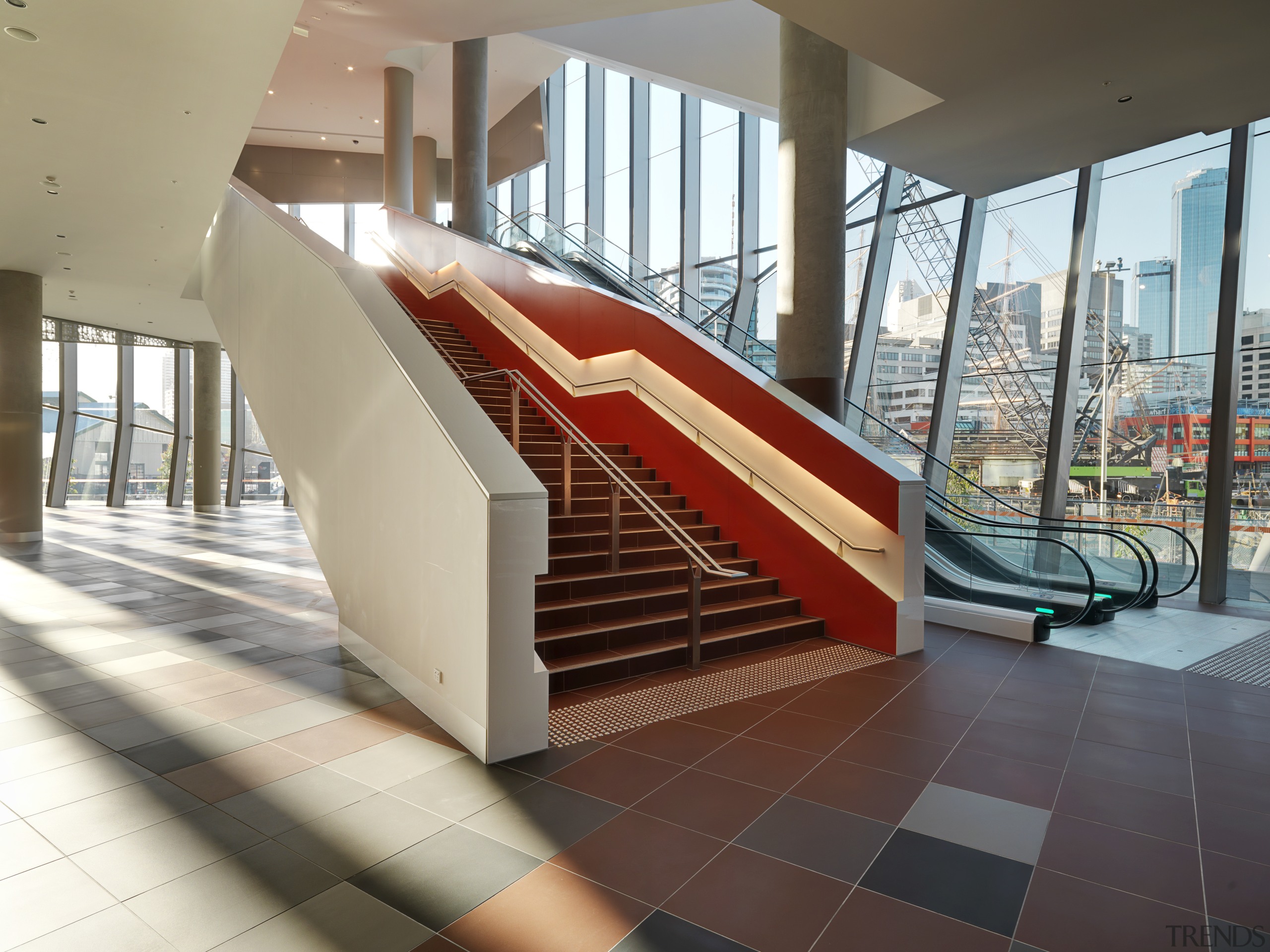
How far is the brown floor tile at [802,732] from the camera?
367 centimetres

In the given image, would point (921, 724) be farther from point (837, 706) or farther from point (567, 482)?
point (567, 482)

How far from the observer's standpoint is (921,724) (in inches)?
158

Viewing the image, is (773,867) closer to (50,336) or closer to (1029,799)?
(1029,799)

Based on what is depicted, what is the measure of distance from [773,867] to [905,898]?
0.43m

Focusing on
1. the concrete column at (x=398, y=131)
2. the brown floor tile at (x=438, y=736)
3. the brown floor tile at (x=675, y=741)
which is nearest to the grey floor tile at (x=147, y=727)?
the brown floor tile at (x=438, y=736)

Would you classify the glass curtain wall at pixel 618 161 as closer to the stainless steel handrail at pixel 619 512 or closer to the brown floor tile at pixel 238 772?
the stainless steel handrail at pixel 619 512

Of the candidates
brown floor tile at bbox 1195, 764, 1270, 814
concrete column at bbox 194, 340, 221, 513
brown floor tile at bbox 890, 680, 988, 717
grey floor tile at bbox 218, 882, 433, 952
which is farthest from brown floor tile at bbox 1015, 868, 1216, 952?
concrete column at bbox 194, 340, 221, 513

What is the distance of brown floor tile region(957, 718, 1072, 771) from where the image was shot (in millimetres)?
3574

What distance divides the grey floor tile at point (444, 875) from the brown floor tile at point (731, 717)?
60.2 inches

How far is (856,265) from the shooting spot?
37.3ft

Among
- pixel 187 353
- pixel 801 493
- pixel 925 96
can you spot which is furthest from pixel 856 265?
pixel 187 353

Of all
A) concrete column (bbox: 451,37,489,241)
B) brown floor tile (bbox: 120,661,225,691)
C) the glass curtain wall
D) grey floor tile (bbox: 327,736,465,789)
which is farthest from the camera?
the glass curtain wall

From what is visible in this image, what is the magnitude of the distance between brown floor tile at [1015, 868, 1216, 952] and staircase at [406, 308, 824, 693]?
2.63m

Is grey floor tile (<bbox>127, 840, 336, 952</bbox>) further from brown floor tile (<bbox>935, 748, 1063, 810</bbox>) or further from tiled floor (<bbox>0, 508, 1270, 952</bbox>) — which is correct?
brown floor tile (<bbox>935, 748, 1063, 810</bbox>)
